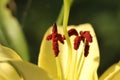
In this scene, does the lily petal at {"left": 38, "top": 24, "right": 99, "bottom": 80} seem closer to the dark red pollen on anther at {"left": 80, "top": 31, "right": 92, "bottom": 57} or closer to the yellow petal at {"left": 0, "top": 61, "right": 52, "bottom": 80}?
the dark red pollen on anther at {"left": 80, "top": 31, "right": 92, "bottom": 57}

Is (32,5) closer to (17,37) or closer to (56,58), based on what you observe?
(17,37)

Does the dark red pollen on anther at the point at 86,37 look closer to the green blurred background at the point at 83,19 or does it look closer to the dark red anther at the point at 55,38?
the dark red anther at the point at 55,38

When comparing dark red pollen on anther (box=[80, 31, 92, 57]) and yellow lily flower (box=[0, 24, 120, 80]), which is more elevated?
dark red pollen on anther (box=[80, 31, 92, 57])

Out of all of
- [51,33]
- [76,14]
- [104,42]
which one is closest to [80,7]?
[76,14]

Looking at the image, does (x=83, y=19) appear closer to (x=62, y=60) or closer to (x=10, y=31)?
(x=10, y=31)

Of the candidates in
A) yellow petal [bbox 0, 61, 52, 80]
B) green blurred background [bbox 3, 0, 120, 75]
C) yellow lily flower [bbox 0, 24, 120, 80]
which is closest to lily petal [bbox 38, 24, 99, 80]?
yellow lily flower [bbox 0, 24, 120, 80]

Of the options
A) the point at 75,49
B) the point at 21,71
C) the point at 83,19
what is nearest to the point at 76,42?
the point at 75,49
